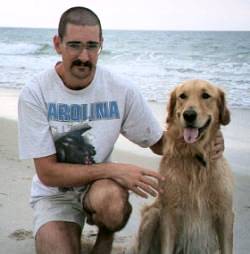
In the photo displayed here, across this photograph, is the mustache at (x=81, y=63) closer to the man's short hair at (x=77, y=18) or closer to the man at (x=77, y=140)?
the man at (x=77, y=140)

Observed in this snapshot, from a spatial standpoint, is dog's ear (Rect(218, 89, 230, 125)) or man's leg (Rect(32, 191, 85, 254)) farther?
dog's ear (Rect(218, 89, 230, 125))

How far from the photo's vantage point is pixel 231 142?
619 cm

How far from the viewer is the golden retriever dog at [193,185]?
312cm

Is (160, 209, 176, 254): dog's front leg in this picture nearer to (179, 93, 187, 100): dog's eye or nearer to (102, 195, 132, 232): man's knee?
(102, 195, 132, 232): man's knee

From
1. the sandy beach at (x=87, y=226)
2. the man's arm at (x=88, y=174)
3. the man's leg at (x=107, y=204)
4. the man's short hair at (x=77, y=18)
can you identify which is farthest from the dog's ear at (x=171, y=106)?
the sandy beach at (x=87, y=226)

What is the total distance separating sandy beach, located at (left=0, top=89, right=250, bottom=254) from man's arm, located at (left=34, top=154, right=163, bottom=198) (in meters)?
0.67

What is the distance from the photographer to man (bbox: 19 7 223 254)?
9.82 ft

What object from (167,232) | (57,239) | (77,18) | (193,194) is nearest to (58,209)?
(57,239)

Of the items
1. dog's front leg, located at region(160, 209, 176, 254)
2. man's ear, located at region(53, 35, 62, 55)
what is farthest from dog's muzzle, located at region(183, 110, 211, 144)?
man's ear, located at region(53, 35, 62, 55)

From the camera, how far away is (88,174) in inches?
118

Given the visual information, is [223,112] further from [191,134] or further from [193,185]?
[193,185]

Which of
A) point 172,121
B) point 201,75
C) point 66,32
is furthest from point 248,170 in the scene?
point 201,75

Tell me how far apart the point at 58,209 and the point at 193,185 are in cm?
87

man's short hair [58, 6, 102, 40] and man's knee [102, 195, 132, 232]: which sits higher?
man's short hair [58, 6, 102, 40]
